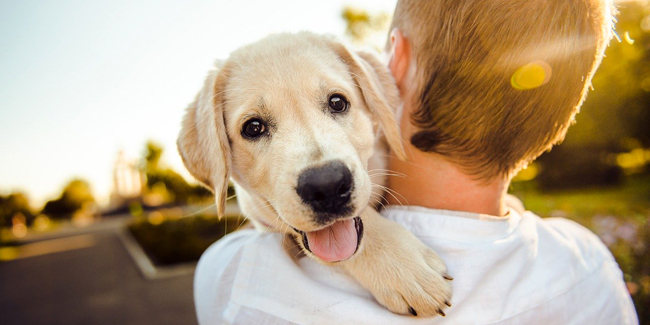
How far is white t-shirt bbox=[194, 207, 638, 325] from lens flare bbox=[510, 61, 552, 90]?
64 cm

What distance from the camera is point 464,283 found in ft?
6.04

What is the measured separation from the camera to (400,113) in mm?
2496

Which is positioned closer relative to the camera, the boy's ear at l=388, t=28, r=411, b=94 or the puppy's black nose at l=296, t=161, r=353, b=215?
the puppy's black nose at l=296, t=161, r=353, b=215

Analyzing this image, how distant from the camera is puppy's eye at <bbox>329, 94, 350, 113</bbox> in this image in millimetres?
2537

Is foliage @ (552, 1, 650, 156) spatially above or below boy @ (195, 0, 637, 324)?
below

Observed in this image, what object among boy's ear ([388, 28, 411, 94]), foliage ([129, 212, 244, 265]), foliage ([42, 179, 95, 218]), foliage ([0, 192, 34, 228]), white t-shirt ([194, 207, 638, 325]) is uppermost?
boy's ear ([388, 28, 411, 94])

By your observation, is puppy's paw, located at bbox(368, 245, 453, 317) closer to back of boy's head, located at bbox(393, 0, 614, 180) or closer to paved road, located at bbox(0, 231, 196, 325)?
back of boy's head, located at bbox(393, 0, 614, 180)

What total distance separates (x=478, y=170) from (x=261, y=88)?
4.35 ft

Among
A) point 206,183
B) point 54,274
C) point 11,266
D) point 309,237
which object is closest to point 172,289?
point 54,274

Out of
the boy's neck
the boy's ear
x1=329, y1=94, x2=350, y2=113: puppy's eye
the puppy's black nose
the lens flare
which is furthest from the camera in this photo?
x1=329, y1=94, x2=350, y2=113: puppy's eye

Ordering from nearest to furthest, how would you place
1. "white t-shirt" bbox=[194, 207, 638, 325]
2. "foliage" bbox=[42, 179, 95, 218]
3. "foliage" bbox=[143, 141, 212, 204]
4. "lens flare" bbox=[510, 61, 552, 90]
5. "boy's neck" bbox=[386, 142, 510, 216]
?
1. "white t-shirt" bbox=[194, 207, 638, 325]
2. "lens flare" bbox=[510, 61, 552, 90]
3. "boy's neck" bbox=[386, 142, 510, 216]
4. "foliage" bbox=[143, 141, 212, 204]
5. "foliage" bbox=[42, 179, 95, 218]

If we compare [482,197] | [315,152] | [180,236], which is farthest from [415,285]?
[180,236]

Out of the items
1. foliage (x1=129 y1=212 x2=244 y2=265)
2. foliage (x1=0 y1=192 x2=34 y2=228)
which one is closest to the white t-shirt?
foliage (x1=129 y1=212 x2=244 y2=265)

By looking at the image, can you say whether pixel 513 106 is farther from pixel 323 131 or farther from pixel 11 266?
pixel 11 266
